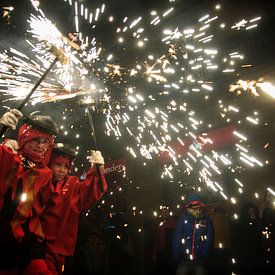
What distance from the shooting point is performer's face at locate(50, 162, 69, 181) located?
14.8 feet

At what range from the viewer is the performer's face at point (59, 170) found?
451 cm

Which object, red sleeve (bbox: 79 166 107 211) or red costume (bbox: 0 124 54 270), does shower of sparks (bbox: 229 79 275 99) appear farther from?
red costume (bbox: 0 124 54 270)

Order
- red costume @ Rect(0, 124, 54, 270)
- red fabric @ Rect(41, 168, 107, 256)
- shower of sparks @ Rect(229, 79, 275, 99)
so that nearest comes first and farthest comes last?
red costume @ Rect(0, 124, 54, 270) < red fabric @ Rect(41, 168, 107, 256) < shower of sparks @ Rect(229, 79, 275, 99)

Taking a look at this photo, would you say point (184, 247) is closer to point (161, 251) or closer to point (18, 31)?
point (161, 251)

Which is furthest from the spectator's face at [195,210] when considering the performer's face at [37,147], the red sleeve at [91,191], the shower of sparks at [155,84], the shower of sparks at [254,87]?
the shower of sparks at [254,87]

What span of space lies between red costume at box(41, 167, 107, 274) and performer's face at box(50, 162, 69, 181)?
0.28 feet

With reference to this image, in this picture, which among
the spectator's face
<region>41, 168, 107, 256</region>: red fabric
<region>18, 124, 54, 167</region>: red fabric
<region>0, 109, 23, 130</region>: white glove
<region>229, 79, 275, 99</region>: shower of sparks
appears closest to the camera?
<region>0, 109, 23, 130</region>: white glove

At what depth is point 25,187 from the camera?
12.2 feet

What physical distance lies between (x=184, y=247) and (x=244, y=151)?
14.4ft

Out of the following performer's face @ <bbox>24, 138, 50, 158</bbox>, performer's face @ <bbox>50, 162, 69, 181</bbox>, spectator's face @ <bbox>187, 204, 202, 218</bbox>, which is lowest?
spectator's face @ <bbox>187, 204, 202, 218</bbox>

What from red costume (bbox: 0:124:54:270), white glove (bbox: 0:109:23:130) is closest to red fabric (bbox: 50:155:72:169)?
red costume (bbox: 0:124:54:270)

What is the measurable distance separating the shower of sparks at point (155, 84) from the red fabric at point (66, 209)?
199 cm

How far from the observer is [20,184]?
370cm

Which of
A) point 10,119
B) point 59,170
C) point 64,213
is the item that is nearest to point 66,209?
point 64,213
